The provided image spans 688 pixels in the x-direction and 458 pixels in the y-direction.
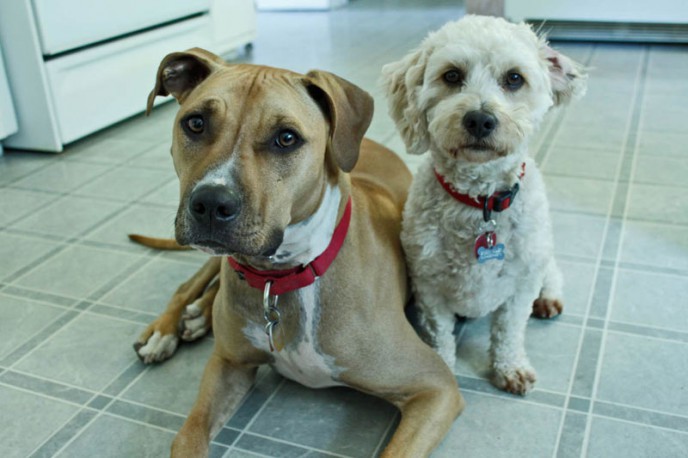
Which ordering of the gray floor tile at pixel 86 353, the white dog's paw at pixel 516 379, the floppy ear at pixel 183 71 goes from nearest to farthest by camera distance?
1. the floppy ear at pixel 183 71
2. the white dog's paw at pixel 516 379
3. the gray floor tile at pixel 86 353

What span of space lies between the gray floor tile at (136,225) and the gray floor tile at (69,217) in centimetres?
7

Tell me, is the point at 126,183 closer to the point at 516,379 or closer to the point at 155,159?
the point at 155,159

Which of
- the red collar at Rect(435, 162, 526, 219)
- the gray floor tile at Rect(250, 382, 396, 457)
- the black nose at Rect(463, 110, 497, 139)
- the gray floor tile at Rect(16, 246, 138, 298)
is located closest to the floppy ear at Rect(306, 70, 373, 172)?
the black nose at Rect(463, 110, 497, 139)

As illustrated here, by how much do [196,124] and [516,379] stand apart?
3.28ft

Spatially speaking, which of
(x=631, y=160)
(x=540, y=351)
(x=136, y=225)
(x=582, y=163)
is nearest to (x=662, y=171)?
(x=631, y=160)

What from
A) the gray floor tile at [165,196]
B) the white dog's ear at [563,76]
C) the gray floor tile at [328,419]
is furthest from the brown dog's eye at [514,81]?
the gray floor tile at [165,196]

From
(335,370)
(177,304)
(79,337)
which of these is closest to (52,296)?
(79,337)

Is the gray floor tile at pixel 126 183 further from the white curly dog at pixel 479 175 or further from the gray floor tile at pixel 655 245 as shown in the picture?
the gray floor tile at pixel 655 245

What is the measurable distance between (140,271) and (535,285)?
1.32 m

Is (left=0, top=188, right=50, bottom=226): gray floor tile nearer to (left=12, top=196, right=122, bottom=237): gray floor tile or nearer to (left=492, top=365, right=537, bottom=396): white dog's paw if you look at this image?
(left=12, top=196, right=122, bottom=237): gray floor tile

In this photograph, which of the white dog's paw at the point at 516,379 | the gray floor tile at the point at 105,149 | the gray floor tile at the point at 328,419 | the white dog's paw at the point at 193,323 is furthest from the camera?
the gray floor tile at the point at 105,149

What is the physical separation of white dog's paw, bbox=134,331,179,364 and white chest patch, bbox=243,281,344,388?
1.38 feet

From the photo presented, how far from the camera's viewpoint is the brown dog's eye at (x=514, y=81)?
1.68 meters

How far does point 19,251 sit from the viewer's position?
2.62 meters
